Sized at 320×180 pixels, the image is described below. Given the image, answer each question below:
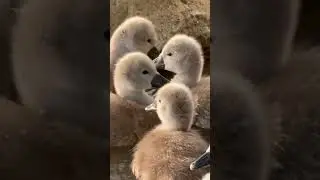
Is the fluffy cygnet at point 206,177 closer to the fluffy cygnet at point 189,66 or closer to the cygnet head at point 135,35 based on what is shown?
the fluffy cygnet at point 189,66

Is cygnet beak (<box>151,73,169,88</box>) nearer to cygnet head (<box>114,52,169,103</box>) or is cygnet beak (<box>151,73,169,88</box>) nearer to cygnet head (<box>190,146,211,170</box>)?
cygnet head (<box>114,52,169,103</box>)

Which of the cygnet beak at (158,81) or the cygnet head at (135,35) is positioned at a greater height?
the cygnet head at (135,35)

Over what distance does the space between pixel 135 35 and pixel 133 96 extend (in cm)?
13

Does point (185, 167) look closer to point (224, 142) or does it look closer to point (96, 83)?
point (224, 142)

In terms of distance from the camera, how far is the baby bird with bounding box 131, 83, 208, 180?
44.0 inches

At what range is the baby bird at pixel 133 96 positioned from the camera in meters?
1.14

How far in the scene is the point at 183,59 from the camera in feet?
3.90

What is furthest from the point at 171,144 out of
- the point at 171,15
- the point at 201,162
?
the point at 171,15

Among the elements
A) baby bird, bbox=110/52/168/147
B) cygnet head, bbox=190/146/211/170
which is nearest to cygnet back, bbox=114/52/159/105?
baby bird, bbox=110/52/168/147

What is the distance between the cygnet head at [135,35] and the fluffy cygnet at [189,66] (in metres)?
0.04

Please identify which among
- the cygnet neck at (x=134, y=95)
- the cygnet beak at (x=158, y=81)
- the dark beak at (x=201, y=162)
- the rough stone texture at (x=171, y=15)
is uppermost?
the rough stone texture at (x=171, y=15)

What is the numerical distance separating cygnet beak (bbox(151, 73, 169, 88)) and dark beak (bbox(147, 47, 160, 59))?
4 centimetres

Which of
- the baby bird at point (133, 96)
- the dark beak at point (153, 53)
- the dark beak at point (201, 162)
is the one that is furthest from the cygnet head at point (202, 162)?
the dark beak at point (153, 53)

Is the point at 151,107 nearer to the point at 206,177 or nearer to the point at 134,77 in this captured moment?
the point at 134,77
